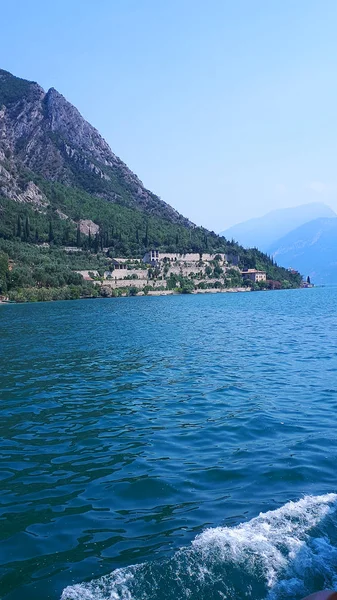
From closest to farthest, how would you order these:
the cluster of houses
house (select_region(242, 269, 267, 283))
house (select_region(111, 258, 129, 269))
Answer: the cluster of houses
house (select_region(111, 258, 129, 269))
house (select_region(242, 269, 267, 283))

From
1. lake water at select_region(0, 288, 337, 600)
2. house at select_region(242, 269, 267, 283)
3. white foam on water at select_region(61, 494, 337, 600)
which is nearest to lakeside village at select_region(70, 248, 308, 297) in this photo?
house at select_region(242, 269, 267, 283)

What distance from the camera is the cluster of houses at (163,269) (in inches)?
5344

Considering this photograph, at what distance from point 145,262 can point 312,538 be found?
156234 millimetres

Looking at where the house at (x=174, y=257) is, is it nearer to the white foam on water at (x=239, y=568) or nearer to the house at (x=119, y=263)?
the house at (x=119, y=263)

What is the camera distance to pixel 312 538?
7.37 metres

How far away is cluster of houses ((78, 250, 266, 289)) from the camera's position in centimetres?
13575

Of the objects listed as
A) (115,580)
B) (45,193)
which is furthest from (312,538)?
(45,193)

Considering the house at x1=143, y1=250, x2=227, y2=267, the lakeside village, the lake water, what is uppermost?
the house at x1=143, y1=250, x2=227, y2=267

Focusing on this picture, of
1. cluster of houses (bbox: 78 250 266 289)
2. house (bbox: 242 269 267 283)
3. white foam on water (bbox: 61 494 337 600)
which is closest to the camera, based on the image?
white foam on water (bbox: 61 494 337 600)

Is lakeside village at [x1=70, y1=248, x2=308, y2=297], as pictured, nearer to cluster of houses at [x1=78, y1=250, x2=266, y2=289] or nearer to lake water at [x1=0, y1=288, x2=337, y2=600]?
cluster of houses at [x1=78, y1=250, x2=266, y2=289]

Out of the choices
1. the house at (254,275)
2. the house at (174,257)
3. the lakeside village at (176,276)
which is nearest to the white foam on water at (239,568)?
the lakeside village at (176,276)

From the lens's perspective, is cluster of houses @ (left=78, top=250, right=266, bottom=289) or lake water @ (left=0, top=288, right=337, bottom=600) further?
cluster of houses @ (left=78, top=250, right=266, bottom=289)

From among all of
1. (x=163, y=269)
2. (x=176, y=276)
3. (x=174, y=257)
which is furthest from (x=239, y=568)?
(x=174, y=257)

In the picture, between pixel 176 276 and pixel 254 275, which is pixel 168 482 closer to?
pixel 176 276
